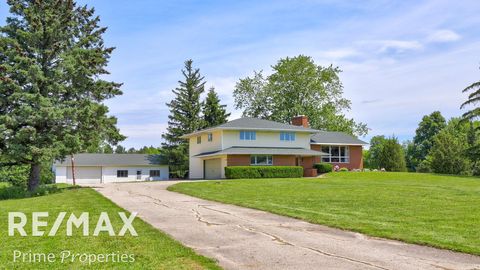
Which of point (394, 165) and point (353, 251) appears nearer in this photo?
point (353, 251)

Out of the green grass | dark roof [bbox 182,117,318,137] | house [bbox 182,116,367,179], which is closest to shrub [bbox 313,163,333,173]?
house [bbox 182,116,367,179]

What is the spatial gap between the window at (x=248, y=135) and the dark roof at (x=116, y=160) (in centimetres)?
2118

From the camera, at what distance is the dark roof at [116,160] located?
59.6 meters

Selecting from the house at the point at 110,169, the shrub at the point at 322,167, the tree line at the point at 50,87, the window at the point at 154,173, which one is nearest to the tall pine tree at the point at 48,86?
the tree line at the point at 50,87

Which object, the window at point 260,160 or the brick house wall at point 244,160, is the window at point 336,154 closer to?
the brick house wall at point 244,160

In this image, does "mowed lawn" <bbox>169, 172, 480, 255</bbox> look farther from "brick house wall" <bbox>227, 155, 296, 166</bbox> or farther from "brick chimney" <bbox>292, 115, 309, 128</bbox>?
"brick chimney" <bbox>292, 115, 309, 128</bbox>

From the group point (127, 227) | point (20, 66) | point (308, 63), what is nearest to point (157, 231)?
point (127, 227)

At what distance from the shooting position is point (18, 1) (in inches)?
1209

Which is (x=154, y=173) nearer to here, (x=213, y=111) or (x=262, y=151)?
(x=213, y=111)

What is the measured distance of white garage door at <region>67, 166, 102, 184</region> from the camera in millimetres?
58406

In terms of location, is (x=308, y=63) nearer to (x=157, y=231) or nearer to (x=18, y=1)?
(x=18, y=1)

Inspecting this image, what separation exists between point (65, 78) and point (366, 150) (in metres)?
81.5

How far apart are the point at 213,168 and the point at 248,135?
513 cm

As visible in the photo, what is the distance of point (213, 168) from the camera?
4675 cm
